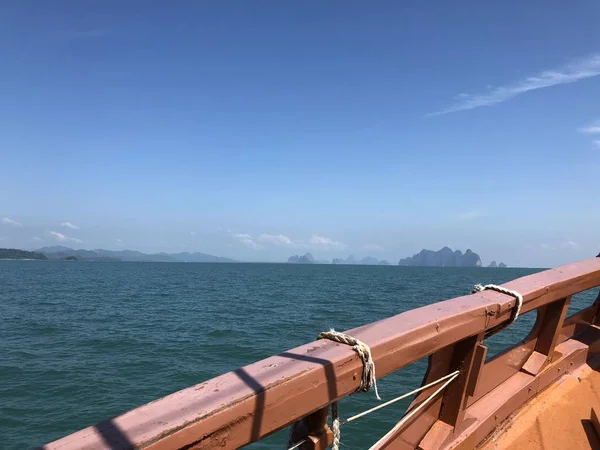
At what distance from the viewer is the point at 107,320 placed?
23.0 metres

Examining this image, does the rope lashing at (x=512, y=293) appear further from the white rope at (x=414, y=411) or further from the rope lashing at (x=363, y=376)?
the rope lashing at (x=363, y=376)

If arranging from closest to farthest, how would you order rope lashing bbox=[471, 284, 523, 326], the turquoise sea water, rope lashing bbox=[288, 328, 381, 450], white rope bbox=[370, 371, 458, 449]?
rope lashing bbox=[288, 328, 381, 450]
white rope bbox=[370, 371, 458, 449]
rope lashing bbox=[471, 284, 523, 326]
the turquoise sea water

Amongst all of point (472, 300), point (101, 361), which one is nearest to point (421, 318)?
point (472, 300)

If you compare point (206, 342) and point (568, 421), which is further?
point (206, 342)

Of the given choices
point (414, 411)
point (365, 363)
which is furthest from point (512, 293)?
point (365, 363)

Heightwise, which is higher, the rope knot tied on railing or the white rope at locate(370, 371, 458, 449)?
the rope knot tied on railing

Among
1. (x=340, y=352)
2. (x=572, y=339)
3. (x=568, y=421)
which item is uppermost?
(x=340, y=352)

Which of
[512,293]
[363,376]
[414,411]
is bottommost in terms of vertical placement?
[414,411]

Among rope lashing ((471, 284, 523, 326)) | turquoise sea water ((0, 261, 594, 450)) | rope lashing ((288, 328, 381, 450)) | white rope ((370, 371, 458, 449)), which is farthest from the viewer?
turquoise sea water ((0, 261, 594, 450))

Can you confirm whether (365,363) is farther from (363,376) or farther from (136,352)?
(136,352)

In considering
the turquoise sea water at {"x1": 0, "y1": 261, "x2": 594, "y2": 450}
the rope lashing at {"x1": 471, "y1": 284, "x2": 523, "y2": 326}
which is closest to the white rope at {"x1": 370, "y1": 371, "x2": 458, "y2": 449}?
the rope lashing at {"x1": 471, "y1": 284, "x2": 523, "y2": 326}

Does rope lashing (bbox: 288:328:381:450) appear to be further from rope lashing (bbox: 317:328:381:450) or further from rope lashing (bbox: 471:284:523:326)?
rope lashing (bbox: 471:284:523:326)

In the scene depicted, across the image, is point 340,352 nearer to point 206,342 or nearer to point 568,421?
point 568,421

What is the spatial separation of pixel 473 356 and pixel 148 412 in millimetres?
1937
